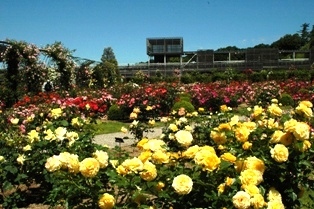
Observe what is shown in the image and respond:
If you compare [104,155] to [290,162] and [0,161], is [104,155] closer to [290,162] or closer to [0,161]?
[290,162]

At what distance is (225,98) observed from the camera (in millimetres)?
14969

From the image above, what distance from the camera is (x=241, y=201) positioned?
1.76m

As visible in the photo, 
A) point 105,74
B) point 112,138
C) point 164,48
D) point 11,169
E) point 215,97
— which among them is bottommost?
Result: point 112,138

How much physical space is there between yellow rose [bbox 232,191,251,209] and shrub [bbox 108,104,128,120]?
39.5 feet

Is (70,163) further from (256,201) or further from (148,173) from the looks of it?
(256,201)

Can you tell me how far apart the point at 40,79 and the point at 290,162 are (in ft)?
52.9

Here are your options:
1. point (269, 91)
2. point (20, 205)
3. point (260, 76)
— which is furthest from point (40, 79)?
point (260, 76)

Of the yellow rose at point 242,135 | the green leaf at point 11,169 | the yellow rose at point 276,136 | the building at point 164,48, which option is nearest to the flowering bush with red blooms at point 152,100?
the green leaf at point 11,169

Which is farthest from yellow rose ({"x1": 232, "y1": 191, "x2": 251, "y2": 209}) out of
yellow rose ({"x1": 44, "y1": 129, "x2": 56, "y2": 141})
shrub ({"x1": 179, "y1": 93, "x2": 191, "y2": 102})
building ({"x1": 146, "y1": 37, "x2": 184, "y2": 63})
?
building ({"x1": 146, "y1": 37, "x2": 184, "y2": 63})

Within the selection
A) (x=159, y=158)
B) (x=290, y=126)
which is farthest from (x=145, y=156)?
(x=290, y=126)

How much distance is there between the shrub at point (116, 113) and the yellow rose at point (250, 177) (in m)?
11.9

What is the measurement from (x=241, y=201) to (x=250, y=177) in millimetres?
189

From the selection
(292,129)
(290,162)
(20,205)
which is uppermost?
(292,129)

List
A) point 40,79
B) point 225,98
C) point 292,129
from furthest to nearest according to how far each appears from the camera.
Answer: point 40,79 < point 225,98 < point 292,129
